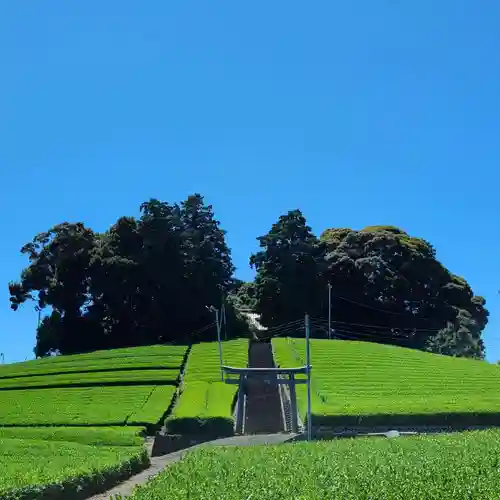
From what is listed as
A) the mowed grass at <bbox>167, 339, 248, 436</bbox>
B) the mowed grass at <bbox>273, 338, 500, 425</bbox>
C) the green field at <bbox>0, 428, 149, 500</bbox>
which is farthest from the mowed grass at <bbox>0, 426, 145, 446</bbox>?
the mowed grass at <bbox>273, 338, 500, 425</bbox>

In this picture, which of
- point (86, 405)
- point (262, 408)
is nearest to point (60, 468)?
point (86, 405)

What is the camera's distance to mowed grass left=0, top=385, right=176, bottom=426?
28.4m

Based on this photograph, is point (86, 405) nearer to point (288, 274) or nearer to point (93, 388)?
point (93, 388)

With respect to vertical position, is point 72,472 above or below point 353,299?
below

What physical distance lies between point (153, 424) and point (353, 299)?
1363 inches

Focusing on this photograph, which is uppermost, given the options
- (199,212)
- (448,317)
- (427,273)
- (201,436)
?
(199,212)

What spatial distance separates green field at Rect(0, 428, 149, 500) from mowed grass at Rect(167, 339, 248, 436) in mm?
2244

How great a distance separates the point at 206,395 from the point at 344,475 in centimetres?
2247

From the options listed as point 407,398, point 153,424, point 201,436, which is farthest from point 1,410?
point 407,398

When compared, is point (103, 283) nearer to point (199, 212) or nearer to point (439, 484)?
point (199, 212)

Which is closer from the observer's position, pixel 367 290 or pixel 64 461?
pixel 64 461

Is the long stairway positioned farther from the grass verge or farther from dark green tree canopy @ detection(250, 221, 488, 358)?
dark green tree canopy @ detection(250, 221, 488, 358)

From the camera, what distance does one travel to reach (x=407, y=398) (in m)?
31.6

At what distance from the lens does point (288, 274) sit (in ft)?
189
